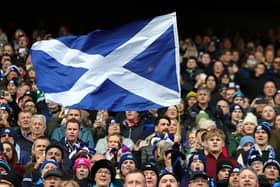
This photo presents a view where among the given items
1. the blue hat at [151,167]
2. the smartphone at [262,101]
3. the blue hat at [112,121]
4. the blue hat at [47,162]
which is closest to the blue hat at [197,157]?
the blue hat at [151,167]

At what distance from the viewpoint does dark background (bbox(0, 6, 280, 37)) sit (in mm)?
26062

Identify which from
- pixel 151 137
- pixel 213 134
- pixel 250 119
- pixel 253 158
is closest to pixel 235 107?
pixel 250 119

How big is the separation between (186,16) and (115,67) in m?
15.2

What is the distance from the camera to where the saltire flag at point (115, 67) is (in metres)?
11.9

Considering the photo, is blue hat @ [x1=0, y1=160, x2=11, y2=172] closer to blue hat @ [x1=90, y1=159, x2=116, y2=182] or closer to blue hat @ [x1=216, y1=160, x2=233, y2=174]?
blue hat @ [x1=90, y1=159, x2=116, y2=182]

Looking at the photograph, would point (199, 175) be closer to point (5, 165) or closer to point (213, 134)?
point (213, 134)

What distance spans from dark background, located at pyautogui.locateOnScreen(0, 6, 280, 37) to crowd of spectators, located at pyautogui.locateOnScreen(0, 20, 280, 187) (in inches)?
280

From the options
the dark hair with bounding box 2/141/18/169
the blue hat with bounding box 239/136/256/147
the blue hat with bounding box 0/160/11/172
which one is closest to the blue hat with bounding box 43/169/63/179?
the blue hat with bounding box 0/160/11/172

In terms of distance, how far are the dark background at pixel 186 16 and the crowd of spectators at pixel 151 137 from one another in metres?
7.12

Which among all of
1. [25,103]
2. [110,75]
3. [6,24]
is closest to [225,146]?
[110,75]

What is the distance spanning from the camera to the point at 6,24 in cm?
2452

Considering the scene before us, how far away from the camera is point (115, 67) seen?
1223 centimetres

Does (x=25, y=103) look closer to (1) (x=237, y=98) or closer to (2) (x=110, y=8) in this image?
(1) (x=237, y=98)

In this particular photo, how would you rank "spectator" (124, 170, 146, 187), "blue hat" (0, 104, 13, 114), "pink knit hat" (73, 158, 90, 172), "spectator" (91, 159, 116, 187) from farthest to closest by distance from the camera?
"blue hat" (0, 104, 13, 114)
"pink knit hat" (73, 158, 90, 172)
"spectator" (91, 159, 116, 187)
"spectator" (124, 170, 146, 187)
